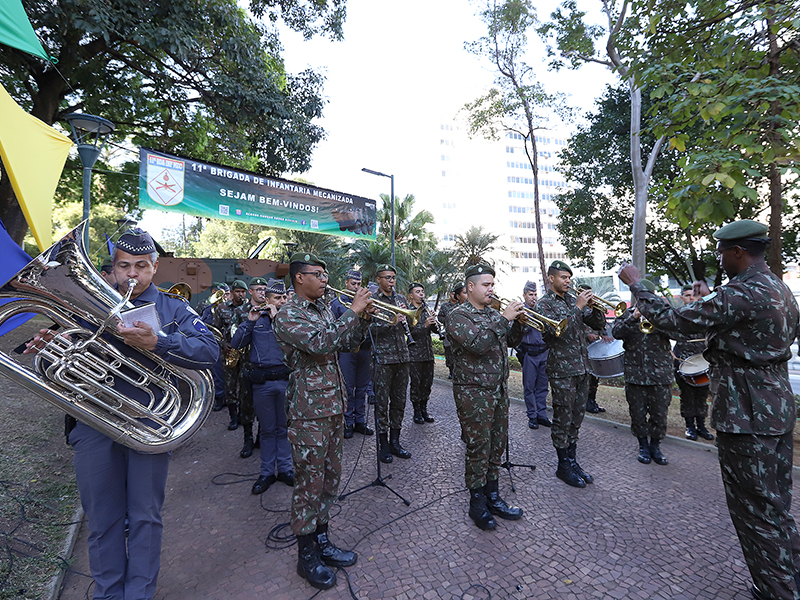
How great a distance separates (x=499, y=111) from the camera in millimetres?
18375

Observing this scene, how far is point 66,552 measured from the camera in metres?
3.27

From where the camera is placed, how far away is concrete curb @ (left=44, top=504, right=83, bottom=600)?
9.16ft

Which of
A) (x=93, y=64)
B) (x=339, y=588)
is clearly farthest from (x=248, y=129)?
(x=339, y=588)

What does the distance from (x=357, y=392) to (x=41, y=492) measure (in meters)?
3.90

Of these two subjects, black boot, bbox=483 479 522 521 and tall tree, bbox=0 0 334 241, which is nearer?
black boot, bbox=483 479 522 521

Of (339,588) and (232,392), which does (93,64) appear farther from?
(339,588)

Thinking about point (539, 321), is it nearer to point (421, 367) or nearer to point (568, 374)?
point (568, 374)

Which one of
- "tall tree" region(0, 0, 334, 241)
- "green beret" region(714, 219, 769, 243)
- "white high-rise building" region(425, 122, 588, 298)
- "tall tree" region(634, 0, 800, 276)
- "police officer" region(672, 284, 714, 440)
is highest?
"white high-rise building" region(425, 122, 588, 298)

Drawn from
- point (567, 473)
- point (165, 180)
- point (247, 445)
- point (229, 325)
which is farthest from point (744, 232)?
point (165, 180)

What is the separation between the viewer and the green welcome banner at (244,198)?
29.9 feet

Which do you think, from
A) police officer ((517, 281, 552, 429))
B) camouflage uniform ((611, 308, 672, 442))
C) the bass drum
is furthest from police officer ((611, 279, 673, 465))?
police officer ((517, 281, 552, 429))

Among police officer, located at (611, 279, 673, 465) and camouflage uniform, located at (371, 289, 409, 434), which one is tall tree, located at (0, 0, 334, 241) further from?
police officer, located at (611, 279, 673, 465)

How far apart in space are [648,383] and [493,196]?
223 ft

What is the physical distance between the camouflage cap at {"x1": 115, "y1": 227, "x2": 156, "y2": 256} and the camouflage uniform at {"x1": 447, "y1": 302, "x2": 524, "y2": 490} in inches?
97.2
